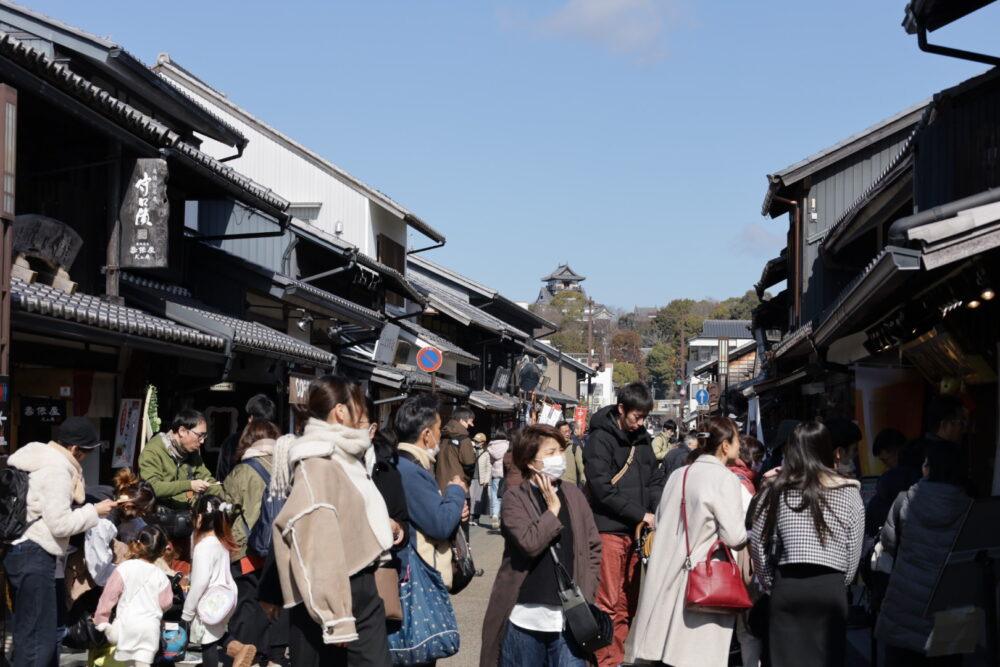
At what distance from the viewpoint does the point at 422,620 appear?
557 cm

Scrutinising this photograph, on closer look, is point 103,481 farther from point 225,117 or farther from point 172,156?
point 225,117

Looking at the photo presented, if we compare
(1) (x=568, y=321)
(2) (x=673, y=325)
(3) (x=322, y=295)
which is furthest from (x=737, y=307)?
(3) (x=322, y=295)

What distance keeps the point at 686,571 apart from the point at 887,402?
22.2ft

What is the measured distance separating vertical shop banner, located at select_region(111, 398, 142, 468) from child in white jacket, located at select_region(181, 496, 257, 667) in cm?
374

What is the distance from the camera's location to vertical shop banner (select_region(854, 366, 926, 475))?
1176 centimetres

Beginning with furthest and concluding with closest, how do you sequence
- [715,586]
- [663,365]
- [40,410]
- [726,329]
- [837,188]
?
[663,365] → [726,329] → [837,188] → [40,410] → [715,586]

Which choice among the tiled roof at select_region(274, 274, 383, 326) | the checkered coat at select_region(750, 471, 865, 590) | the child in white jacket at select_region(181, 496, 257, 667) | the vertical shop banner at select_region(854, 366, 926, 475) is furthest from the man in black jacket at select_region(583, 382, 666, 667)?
the tiled roof at select_region(274, 274, 383, 326)

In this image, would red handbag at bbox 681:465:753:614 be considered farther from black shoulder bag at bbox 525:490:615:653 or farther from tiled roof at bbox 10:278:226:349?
tiled roof at bbox 10:278:226:349

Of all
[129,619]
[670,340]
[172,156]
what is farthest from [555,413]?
[670,340]

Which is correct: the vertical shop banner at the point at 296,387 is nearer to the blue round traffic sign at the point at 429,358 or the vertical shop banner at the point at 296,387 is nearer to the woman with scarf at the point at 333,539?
the blue round traffic sign at the point at 429,358

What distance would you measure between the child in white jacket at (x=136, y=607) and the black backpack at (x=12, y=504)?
0.94 metres

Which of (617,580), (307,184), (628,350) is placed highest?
(628,350)

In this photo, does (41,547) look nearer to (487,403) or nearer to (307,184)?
(307,184)

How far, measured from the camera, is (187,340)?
35.8 feet
